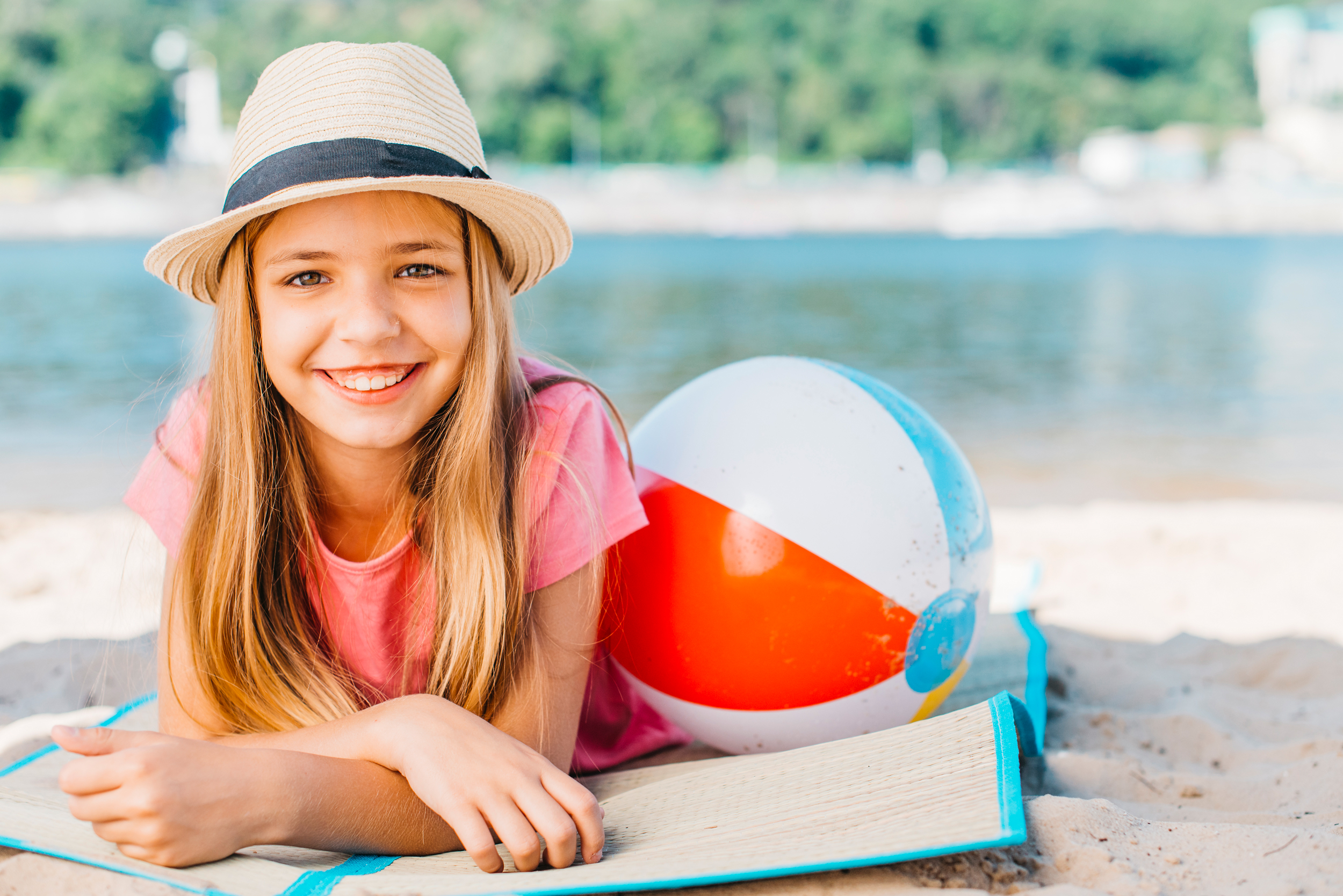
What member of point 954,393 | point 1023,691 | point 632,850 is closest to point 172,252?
point 632,850

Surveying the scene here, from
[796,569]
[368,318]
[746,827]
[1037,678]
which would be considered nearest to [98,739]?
[368,318]

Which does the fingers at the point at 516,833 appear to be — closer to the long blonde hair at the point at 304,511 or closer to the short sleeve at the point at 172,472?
the long blonde hair at the point at 304,511

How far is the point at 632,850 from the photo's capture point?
202 cm

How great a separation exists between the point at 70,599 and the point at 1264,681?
14.8 ft

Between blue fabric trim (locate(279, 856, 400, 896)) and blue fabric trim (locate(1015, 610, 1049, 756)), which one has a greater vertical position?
blue fabric trim (locate(279, 856, 400, 896))

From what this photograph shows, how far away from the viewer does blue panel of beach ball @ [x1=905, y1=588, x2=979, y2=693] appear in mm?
2645

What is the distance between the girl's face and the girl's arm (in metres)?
0.58

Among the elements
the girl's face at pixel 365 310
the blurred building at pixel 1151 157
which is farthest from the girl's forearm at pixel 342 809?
the blurred building at pixel 1151 157

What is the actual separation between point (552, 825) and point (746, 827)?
345 millimetres

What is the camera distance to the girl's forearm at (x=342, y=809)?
1.90 m

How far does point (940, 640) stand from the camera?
268cm

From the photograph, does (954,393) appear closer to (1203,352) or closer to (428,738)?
(1203,352)

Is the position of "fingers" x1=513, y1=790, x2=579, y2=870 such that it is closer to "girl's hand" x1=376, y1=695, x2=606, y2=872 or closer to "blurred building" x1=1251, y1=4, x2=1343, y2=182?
"girl's hand" x1=376, y1=695, x2=606, y2=872

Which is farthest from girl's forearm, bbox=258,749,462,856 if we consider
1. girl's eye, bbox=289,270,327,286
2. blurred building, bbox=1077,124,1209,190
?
blurred building, bbox=1077,124,1209,190
